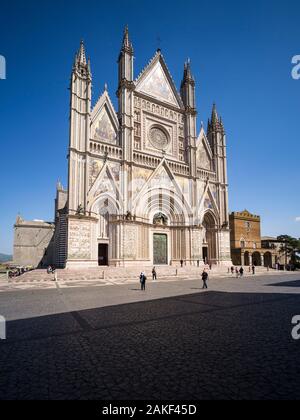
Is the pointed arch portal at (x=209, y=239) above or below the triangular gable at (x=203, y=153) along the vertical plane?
below

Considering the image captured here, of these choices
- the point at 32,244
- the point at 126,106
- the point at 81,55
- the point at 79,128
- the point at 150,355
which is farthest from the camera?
the point at 32,244

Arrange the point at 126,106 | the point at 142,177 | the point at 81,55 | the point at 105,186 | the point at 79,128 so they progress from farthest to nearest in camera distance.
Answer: the point at 142,177, the point at 126,106, the point at 81,55, the point at 105,186, the point at 79,128

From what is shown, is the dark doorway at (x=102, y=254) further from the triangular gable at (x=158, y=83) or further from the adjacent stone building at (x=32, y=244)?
the triangular gable at (x=158, y=83)

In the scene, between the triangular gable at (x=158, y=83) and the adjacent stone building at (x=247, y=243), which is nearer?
the triangular gable at (x=158, y=83)

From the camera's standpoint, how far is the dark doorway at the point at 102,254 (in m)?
32.0

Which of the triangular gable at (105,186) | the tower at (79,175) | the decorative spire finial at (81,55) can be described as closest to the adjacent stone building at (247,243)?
the triangular gable at (105,186)

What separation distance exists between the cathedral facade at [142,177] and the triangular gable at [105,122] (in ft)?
0.41

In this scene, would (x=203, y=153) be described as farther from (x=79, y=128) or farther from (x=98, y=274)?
(x=98, y=274)

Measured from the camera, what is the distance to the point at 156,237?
36094 millimetres

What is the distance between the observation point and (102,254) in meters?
32.2

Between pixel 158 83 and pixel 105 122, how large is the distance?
A: 1271 cm

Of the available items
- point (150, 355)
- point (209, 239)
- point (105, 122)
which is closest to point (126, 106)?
point (105, 122)

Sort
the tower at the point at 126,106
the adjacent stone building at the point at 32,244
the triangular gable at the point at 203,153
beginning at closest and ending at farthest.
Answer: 1. the tower at the point at 126,106
2. the triangular gable at the point at 203,153
3. the adjacent stone building at the point at 32,244
